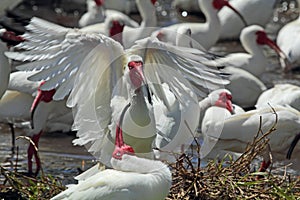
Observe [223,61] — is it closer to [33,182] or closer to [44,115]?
[44,115]

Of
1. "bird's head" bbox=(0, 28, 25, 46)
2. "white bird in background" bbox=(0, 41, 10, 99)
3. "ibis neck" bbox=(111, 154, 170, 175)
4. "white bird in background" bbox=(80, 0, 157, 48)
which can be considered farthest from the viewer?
"white bird in background" bbox=(80, 0, 157, 48)

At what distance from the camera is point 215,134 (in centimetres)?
762

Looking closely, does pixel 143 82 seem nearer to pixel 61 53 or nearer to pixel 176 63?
pixel 176 63

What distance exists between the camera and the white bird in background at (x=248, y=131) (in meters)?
7.58

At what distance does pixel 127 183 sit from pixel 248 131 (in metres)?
2.76

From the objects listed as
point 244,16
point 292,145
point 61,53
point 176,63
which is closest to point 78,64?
point 61,53

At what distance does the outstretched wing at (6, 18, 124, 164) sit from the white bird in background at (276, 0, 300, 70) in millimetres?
5338

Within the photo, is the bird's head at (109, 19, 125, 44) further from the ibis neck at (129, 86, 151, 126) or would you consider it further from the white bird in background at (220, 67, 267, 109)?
the ibis neck at (129, 86, 151, 126)

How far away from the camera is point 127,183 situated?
499cm

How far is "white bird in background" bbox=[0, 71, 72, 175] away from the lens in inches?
320

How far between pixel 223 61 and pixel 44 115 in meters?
2.61

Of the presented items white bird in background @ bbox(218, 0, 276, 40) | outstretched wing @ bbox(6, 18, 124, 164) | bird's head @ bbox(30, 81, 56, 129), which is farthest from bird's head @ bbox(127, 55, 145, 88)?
white bird in background @ bbox(218, 0, 276, 40)

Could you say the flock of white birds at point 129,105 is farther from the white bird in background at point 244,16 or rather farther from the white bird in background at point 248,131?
the white bird in background at point 244,16

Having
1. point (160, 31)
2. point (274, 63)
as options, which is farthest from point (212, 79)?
point (274, 63)
